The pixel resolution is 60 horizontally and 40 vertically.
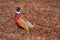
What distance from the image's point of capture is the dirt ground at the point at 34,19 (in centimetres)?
335

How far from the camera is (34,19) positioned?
3.90 metres

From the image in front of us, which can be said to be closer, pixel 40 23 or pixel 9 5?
pixel 40 23

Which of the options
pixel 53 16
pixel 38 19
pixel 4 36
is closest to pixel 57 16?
pixel 53 16

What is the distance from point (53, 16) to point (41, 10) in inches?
13.9

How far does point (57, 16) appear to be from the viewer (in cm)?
404

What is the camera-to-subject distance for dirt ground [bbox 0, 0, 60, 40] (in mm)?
3352

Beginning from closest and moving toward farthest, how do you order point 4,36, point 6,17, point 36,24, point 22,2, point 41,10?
point 4,36
point 36,24
point 6,17
point 41,10
point 22,2

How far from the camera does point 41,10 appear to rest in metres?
4.29

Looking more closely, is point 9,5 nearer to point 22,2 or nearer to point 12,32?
point 22,2

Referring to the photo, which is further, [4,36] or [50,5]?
[50,5]

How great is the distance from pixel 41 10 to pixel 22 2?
0.61 m

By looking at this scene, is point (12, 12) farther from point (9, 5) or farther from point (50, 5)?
point (50, 5)

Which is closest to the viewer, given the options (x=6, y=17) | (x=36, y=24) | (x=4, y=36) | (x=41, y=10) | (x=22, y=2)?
(x=4, y=36)

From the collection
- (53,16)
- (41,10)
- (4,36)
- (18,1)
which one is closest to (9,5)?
(18,1)
